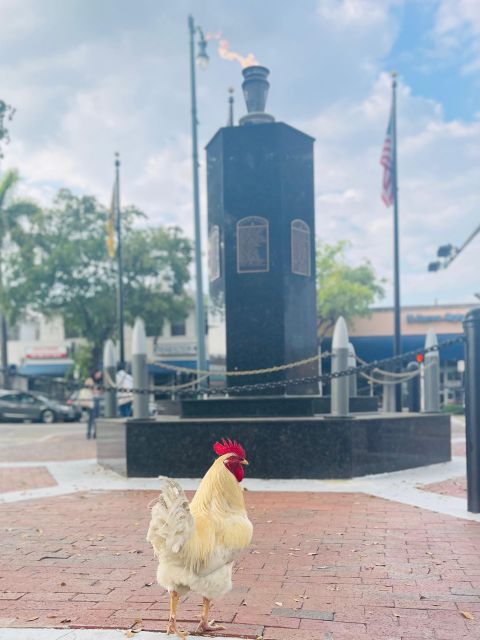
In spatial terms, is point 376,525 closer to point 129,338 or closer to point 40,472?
point 40,472

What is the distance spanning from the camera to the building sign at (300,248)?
9898 mm

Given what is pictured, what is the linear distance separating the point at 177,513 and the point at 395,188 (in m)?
19.8

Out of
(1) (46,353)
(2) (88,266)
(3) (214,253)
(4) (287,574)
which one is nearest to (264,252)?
(3) (214,253)

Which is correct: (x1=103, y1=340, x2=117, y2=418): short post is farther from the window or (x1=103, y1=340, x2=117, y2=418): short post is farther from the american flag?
the window

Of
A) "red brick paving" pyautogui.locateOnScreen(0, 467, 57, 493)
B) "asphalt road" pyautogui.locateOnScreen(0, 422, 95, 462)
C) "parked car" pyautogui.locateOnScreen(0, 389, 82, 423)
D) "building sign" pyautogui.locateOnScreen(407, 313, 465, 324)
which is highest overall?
"building sign" pyautogui.locateOnScreen(407, 313, 465, 324)

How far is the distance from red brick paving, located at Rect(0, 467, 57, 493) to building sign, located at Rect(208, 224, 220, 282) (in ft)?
13.0

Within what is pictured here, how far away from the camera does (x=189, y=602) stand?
4.18 m

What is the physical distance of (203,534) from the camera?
3.43 metres

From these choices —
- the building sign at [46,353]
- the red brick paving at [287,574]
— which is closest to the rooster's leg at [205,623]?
the red brick paving at [287,574]

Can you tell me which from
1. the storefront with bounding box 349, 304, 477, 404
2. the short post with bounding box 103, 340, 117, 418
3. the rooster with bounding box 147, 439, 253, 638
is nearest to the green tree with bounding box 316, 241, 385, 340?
the storefront with bounding box 349, 304, 477, 404

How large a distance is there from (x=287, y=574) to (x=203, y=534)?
5.04 feet

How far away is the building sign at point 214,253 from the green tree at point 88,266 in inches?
839

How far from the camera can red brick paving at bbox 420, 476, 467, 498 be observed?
7.64m

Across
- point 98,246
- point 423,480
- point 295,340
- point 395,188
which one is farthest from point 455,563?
point 98,246
